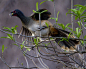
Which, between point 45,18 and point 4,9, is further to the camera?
point 4,9

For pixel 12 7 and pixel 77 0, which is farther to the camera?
pixel 12 7

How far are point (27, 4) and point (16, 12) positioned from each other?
4.22ft

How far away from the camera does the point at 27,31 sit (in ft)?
5.80

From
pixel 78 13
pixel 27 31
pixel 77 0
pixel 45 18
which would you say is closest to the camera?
pixel 78 13

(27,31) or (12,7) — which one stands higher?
(12,7)

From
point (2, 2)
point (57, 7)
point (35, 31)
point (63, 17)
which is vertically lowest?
point (35, 31)

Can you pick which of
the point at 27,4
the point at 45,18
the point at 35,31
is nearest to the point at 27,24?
the point at 35,31

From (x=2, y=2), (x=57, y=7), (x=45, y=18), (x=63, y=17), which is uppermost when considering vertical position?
(x=2, y=2)

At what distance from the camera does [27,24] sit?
1622mm

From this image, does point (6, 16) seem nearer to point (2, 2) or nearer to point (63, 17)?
point (2, 2)

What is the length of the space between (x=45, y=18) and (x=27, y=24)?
0.89 ft

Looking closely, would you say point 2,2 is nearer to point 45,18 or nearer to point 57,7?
point 57,7

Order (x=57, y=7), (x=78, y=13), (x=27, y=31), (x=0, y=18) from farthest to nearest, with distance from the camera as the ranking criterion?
(x=0, y=18) → (x=57, y=7) → (x=27, y=31) → (x=78, y=13)

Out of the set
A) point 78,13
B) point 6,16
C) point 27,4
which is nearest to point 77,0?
point 27,4
